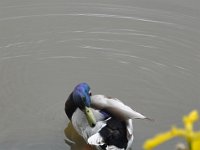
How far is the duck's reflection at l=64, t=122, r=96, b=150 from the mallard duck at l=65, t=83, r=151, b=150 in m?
0.12

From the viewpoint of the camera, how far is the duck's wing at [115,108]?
3467 millimetres

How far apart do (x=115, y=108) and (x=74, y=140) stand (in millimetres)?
750

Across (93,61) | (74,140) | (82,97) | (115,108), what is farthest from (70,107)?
(93,61)

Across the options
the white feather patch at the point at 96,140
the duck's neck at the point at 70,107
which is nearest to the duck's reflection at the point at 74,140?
the duck's neck at the point at 70,107

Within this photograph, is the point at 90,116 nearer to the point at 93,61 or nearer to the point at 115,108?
→ the point at 115,108

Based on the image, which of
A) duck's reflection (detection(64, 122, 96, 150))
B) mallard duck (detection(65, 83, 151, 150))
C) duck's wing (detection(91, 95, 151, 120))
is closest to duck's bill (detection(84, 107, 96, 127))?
mallard duck (detection(65, 83, 151, 150))

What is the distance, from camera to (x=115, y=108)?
11.9 ft

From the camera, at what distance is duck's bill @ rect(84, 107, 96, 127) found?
3.69 meters

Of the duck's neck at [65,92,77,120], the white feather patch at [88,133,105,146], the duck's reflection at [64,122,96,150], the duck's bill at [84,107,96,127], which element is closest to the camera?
the white feather patch at [88,133,105,146]

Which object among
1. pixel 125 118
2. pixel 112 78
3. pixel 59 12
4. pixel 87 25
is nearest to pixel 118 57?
pixel 112 78

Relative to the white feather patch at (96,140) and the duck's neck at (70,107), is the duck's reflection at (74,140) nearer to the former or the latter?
the duck's neck at (70,107)

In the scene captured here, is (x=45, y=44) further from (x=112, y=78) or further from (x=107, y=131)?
(x=107, y=131)

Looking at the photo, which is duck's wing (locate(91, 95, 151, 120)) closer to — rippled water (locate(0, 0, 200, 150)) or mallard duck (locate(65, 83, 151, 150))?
mallard duck (locate(65, 83, 151, 150))

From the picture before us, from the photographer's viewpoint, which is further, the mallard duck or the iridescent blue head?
the iridescent blue head
